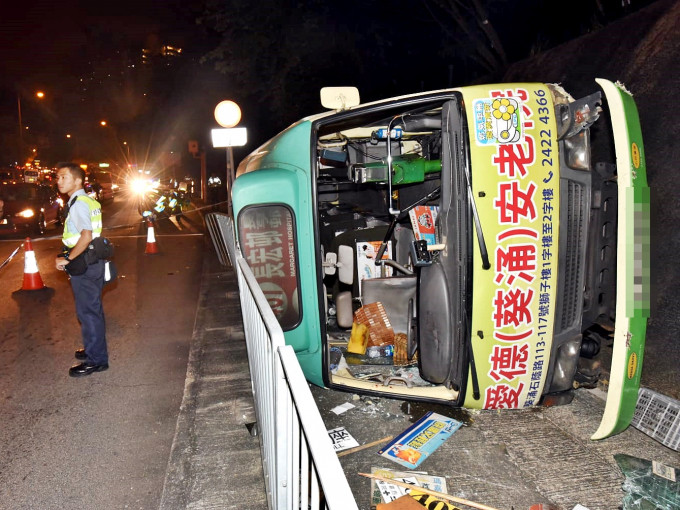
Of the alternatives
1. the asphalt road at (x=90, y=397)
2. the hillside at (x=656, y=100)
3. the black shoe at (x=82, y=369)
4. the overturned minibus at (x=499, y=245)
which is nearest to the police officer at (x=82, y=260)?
the black shoe at (x=82, y=369)

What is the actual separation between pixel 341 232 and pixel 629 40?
545 centimetres

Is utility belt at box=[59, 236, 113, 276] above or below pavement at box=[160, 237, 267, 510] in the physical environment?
above

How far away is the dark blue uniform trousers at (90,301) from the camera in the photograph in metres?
4.75

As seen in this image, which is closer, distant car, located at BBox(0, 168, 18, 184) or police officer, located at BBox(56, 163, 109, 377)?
police officer, located at BBox(56, 163, 109, 377)

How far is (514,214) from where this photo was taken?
3.43m

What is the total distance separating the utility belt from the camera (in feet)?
15.0

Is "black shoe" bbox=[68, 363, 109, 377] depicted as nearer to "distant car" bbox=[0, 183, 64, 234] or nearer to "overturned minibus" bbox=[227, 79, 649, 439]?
"overturned minibus" bbox=[227, 79, 649, 439]

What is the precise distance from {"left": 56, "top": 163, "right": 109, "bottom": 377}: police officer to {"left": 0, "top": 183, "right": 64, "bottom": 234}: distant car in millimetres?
11236

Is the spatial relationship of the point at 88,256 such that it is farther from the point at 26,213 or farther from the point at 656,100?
the point at 26,213

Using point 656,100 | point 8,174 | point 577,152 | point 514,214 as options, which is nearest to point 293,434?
point 514,214

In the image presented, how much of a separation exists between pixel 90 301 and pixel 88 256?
491 millimetres

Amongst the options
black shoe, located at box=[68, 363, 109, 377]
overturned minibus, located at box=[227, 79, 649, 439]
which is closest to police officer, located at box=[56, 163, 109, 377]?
black shoe, located at box=[68, 363, 109, 377]

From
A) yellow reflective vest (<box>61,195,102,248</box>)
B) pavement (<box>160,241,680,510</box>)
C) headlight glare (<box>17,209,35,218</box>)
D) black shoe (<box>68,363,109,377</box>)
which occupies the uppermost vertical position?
headlight glare (<box>17,209,35,218</box>)

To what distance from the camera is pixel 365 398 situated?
4438 millimetres
